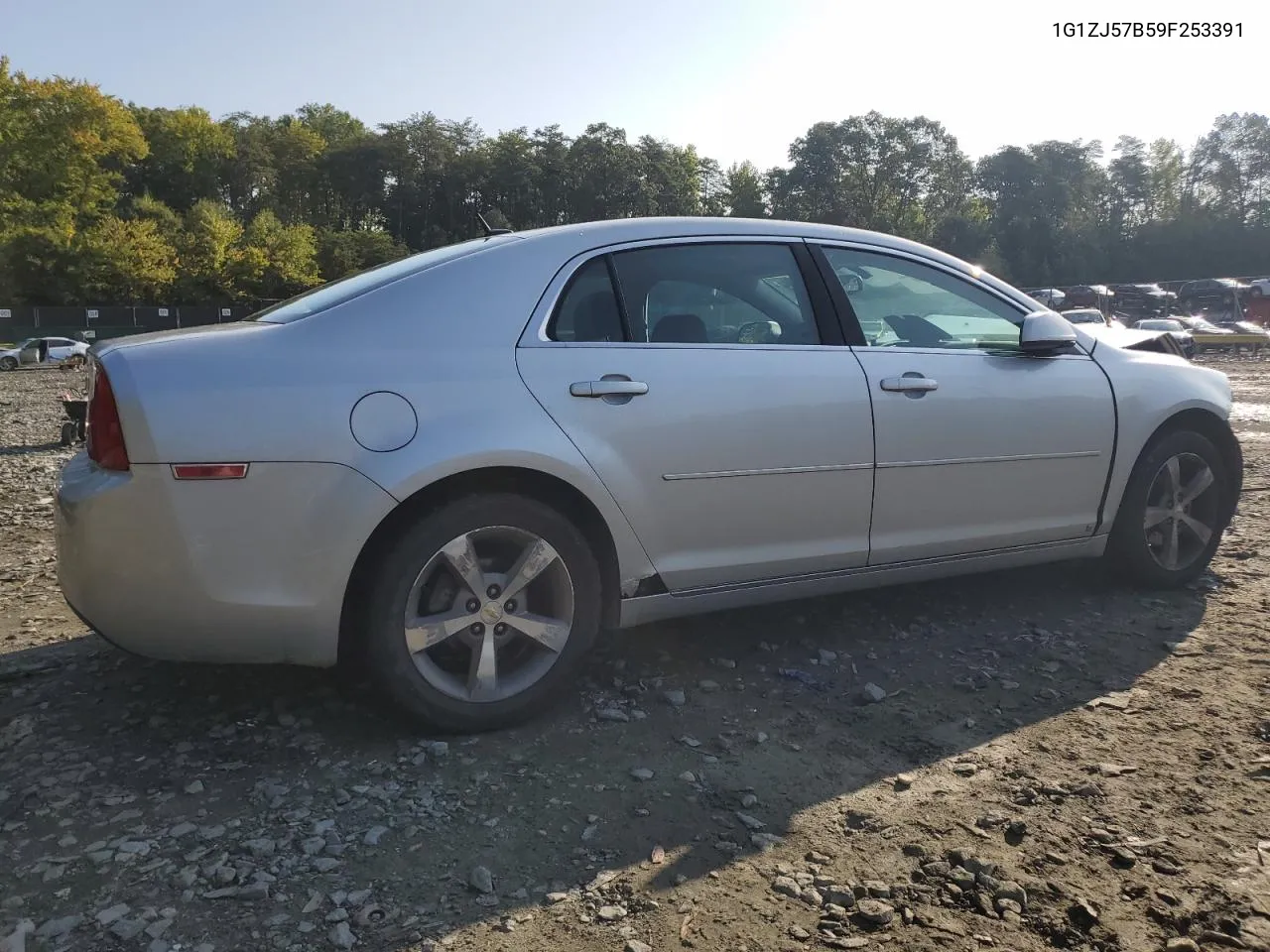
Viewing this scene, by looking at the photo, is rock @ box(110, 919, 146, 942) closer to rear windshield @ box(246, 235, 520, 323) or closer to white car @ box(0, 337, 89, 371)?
rear windshield @ box(246, 235, 520, 323)

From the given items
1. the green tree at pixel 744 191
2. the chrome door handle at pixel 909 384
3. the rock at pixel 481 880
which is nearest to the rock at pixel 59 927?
the rock at pixel 481 880

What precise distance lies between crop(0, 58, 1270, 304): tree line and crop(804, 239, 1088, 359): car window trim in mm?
64631

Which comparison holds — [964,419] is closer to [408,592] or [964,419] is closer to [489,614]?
[489,614]

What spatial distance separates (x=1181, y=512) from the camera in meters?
4.32

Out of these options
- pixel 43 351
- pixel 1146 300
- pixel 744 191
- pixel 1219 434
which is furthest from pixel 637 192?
pixel 1219 434

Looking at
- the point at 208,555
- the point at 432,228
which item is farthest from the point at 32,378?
the point at 432,228

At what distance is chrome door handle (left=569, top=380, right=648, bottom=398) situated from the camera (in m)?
2.97

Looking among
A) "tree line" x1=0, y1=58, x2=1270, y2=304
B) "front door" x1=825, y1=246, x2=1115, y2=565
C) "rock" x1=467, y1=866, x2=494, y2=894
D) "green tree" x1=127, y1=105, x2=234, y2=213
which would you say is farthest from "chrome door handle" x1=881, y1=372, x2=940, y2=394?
"green tree" x1=127, y1=105, x2=234, y2=213

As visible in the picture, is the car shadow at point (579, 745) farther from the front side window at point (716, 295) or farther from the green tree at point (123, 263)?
the green tree at point (123, 263)

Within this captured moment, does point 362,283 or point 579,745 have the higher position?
point 362,283

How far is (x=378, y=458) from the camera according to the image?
269 cm

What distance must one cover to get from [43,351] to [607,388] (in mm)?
41458

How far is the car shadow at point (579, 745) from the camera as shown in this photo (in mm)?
2326

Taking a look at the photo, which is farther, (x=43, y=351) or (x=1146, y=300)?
(x=1146, y=300)
